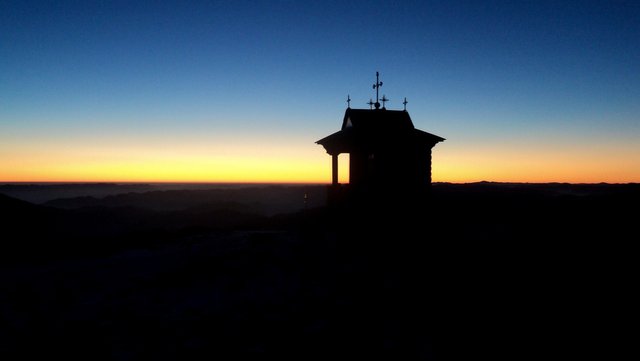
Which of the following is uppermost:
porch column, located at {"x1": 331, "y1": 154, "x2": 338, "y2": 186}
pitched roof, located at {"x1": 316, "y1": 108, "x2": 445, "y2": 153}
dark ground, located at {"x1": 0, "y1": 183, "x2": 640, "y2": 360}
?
pitched roof, located at {"x1": 316, "y1": 108, "x2": 445, "y2": 153}

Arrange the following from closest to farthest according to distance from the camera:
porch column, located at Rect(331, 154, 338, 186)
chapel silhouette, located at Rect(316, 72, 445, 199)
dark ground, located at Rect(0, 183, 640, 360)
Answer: dark ground, located at Rect(0, 183, 640, 360), chapel silhouette, located at Rect(316, 72, 445, 199), porch column, located at Rect(331, 154, 338, 186)

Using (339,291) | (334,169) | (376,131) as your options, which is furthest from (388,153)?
(339,291)

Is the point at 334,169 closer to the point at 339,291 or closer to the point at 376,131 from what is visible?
the point at 376,131

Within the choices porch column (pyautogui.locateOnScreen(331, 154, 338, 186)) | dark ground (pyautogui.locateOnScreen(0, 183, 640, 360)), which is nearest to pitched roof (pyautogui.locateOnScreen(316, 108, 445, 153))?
porch column (pyautogui.locateOnScreen(331, 154, 338, 186))

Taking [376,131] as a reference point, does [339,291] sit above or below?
below

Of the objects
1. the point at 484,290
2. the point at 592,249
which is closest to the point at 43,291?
the point at 484,290

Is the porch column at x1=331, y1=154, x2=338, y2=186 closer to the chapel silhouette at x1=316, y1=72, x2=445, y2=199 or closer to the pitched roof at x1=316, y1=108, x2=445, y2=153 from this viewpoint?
the pitched roof at x1=316, y1=108, x2=445, y2=153

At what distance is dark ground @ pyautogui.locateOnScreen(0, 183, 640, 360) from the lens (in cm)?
680

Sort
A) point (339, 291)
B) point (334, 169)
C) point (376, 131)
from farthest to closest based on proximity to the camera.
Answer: point (334, 169)
point (376, 131)
point (339, 291)

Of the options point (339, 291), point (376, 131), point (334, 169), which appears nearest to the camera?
point (339, 291)

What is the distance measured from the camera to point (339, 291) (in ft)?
31.6

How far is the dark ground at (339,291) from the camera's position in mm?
6797

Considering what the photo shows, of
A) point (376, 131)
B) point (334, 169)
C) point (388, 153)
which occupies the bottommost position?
point (334, 169)

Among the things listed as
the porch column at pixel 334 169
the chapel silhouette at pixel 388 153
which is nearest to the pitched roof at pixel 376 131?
the chapel silhouette at pixel 388 153
